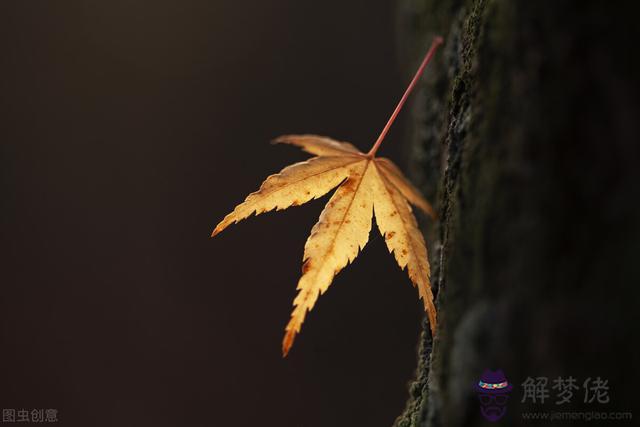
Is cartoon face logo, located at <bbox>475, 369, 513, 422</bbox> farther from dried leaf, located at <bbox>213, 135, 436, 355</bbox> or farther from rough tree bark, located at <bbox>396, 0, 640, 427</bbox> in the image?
dried leaf, located at <bbox>213, 135, 436, 355</bbox>

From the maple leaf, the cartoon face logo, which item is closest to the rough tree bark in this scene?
the cartoon face logo

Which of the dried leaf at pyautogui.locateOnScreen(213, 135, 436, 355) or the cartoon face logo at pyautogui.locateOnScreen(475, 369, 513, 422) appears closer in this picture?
the cartoon face logo at pyautogui.locateOnScreen(475, 369, 513, 422)

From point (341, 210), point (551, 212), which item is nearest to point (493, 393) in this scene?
point (551, 212)

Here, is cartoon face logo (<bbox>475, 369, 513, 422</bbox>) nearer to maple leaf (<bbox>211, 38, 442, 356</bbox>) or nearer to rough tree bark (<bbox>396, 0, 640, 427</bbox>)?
rough tree bark (<bbox>396, 0, 640, 427</bbox>)

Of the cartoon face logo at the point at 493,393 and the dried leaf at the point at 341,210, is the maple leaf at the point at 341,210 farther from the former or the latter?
the cartoon face logo at the point at 493,393

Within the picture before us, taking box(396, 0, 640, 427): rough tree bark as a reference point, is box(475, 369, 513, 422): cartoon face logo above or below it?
below

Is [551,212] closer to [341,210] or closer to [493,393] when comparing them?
[493,393]

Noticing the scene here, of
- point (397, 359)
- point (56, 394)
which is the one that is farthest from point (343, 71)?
point (56, 394)
